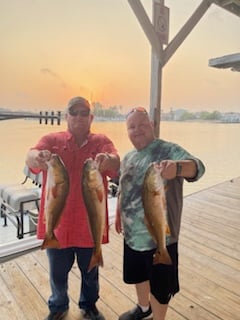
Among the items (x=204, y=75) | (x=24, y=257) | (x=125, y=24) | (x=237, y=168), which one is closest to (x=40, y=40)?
(x=125, y=24)

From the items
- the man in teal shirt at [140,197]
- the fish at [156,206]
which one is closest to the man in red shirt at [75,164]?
the man in teal shirt at [140,197]

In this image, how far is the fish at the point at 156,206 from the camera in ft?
3.58

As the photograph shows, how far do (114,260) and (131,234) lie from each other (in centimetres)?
113

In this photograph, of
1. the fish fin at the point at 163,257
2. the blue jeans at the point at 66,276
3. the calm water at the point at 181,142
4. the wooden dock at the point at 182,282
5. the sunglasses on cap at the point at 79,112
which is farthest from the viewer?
the calm water at the point at 181,142

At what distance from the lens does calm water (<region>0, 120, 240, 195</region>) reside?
1986mm

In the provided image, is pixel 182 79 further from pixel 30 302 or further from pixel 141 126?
pixel 30 302

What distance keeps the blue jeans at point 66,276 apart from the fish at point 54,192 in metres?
0.31

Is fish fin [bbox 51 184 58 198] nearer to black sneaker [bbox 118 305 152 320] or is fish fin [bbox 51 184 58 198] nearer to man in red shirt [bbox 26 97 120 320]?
man in red shirt [bbox 26 97 120 320]

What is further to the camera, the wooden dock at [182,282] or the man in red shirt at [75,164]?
the wooden dock at [182,282]

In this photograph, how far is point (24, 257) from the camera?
2.41 meters

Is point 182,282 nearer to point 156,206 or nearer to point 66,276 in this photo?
point 66,276

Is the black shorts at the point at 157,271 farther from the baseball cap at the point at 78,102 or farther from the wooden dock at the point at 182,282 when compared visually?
the baseball cap at the point at 78,102

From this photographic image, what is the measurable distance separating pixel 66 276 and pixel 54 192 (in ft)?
2.22

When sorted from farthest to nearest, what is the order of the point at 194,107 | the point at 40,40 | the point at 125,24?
the point at 194,107 < the point at 125,24 < the point at 40,40
